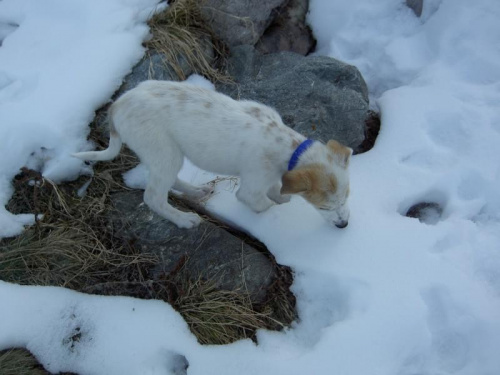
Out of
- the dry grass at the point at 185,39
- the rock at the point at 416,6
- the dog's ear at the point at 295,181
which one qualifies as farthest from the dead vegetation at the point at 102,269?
the rock at the point at 416,6

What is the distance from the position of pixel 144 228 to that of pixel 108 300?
715mm

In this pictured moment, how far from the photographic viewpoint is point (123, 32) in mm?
5055

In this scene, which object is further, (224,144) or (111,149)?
(111,149)

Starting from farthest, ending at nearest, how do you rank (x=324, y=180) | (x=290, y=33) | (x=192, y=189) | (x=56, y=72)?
(x=290, y=33) → (x=56, y=72) → (x=192, y=189) → (x=324, y=180)

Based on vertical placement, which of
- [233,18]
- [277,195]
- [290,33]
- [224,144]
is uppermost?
[233,18]

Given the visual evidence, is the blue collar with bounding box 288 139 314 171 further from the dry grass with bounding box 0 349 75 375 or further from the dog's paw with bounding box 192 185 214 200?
the dry grass with bounding box 0 349 75 375

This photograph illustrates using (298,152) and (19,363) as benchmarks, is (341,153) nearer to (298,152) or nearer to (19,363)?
(298,152)

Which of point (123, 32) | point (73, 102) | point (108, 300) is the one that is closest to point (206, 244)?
point (108, 300)

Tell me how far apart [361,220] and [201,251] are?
1439 mm

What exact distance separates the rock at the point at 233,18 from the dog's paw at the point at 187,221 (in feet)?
8.23

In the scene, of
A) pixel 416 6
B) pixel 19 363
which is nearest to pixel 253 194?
pixel 19 363

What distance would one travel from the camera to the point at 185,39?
5.17 m

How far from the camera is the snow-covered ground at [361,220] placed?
3295 millimetres

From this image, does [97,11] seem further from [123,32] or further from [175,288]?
[175,288]
